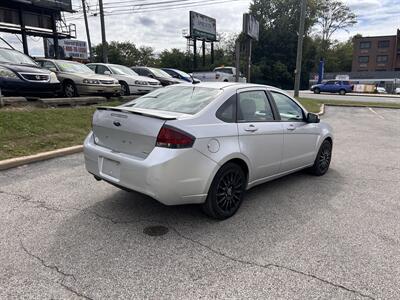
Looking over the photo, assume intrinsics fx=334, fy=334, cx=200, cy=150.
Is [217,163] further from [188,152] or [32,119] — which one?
[32,119]

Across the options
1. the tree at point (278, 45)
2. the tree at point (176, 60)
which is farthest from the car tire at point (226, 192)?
the tree at point (278, 45)

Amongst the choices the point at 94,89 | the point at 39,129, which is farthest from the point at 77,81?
the point at 39,129

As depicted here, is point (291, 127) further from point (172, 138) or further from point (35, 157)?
point (35, 157)

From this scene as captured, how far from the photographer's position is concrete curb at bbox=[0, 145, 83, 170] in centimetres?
552

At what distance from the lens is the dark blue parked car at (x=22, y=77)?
8.91 meters

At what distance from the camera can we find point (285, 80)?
60.4 m

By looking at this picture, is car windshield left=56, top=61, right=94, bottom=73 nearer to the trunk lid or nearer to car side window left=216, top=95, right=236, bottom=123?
the trunk lid

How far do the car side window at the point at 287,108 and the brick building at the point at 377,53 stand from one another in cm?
8502

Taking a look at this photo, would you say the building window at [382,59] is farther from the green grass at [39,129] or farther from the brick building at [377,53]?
the green grass at [39,129]

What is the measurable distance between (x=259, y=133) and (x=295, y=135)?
952mm

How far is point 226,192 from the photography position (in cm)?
387

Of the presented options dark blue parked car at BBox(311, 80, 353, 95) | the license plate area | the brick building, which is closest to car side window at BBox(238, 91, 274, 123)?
A: the license plate area

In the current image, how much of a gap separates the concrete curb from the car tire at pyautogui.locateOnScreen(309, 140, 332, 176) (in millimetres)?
4558

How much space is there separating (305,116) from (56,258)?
398 cm
